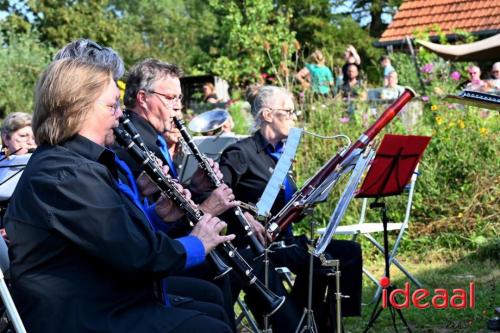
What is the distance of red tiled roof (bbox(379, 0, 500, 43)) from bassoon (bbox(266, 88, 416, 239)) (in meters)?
12.2

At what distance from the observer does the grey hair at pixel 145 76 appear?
14.3 feet

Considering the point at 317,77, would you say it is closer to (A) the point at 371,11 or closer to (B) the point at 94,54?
(B) the point at 94,54

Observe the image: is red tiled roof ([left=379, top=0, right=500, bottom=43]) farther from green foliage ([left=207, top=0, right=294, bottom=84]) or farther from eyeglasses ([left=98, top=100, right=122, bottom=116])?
eyeglasses ([left=98, top=100, right=122, bottom=116])

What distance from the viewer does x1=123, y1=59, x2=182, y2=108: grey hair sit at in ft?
14.3

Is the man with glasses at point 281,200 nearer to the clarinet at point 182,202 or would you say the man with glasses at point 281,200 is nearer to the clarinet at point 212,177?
the clarinet at point 212,177

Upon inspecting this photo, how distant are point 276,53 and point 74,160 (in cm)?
1532

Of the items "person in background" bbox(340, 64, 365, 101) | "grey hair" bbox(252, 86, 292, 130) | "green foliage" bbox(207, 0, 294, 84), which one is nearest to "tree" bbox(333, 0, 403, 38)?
"green foliage" bbox(207, 0, 294, 84)

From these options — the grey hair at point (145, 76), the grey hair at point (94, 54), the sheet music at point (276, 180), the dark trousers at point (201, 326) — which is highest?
the grey hair at point (94, 54)

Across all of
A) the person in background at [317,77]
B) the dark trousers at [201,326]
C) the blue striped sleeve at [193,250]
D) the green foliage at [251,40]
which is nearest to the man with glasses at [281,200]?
the blue striped sleeve at [193,250]

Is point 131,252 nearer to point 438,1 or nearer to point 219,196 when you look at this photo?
point 219,196

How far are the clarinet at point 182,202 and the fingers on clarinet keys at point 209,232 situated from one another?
29cm

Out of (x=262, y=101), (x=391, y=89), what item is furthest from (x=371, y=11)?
(x=262, y=101)

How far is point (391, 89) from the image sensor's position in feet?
33.4

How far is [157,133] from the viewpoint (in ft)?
14.1
